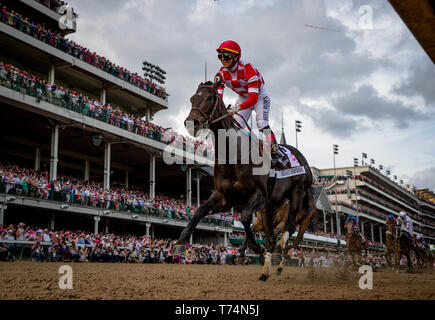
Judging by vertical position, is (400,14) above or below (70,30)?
below

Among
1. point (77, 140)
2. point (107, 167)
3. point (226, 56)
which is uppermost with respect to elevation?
point (77, 140)

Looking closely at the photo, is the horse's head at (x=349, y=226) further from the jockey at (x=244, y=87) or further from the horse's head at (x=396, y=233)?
the jockey at (x=244, y=87)

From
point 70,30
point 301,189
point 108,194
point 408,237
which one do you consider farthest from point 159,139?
point 301,189

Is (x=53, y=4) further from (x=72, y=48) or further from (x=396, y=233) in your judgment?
(x=396, y=233)

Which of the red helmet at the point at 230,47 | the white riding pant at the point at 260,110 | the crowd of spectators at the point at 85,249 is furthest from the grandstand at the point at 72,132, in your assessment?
the red helmet at the point at 230,47

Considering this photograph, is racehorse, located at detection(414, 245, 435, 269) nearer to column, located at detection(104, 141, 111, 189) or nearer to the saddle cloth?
the saddle cloth

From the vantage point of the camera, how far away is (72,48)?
3061cm

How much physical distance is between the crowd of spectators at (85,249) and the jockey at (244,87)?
738 cm

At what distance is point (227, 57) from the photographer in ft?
23.7

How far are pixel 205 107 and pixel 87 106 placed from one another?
23.8m

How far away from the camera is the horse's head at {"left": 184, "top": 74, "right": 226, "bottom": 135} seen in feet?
20.5

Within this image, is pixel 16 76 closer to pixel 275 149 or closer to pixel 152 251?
pixel 152 251

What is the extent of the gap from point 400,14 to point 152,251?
21.0m

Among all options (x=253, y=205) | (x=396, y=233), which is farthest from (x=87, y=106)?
(x=253, y=205)
